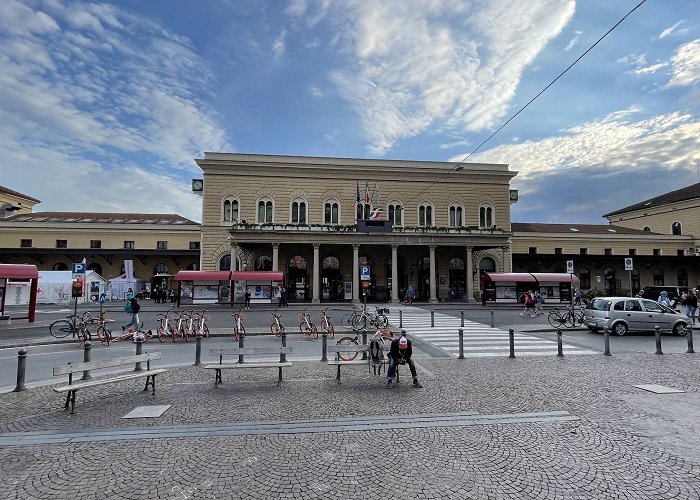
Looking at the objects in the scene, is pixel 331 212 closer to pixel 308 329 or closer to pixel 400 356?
pixel 308 329

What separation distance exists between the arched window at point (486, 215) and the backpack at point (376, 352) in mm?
37065

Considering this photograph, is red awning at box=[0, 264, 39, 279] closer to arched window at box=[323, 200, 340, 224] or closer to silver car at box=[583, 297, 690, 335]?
arched window at box=[323, 200, 340, 224]

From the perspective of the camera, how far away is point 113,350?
12.7 metres

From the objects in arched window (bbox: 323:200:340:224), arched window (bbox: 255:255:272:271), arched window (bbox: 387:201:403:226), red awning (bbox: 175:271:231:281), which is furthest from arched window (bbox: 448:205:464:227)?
red awning (bbox: 175:271:231:281)

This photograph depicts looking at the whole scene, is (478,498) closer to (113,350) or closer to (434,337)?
(434,337)

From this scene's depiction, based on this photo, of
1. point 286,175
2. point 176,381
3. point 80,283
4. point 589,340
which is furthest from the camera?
point 286,175

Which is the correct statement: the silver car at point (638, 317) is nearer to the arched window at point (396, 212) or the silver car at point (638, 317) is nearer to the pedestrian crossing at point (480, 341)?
the pedestrian crossing at point (480, 341)

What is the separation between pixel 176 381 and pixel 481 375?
7.14 meters

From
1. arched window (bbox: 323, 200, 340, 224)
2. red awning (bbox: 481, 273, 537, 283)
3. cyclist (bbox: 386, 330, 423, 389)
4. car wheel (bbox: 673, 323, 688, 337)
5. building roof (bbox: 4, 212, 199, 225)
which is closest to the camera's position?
cyclist (bbox: 386, 330, 423, 389)

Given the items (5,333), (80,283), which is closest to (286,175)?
(80,283)

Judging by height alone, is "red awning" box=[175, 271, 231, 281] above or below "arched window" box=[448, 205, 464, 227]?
below

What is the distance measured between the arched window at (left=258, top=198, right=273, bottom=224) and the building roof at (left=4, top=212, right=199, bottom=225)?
543 inches

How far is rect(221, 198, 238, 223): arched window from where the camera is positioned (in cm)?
3947

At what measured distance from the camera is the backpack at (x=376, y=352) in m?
9.07
